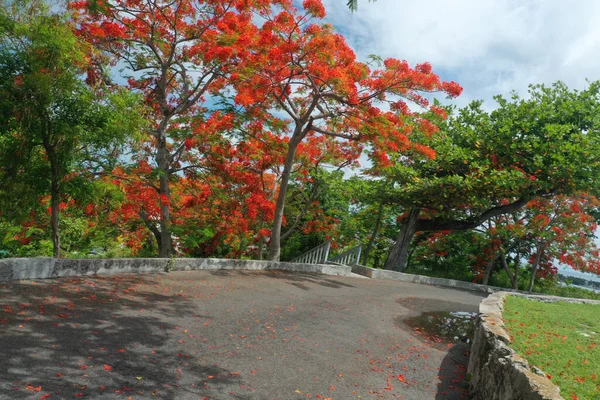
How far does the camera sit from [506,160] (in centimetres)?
1664

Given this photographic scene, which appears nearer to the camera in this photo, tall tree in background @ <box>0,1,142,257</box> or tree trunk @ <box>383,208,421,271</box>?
tall tree in background @ <box>0,1,142,257</box>

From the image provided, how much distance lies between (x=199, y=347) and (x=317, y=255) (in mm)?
14072

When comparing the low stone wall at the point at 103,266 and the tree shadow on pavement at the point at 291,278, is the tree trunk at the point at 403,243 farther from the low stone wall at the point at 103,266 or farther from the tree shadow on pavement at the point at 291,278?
the low stone wall at the point at 103,266

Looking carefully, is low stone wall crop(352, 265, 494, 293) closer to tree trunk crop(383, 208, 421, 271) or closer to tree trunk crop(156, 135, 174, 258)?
tree trunk crop(383, 208, 421, 271)

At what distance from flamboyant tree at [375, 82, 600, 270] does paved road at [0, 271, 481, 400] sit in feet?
30.5

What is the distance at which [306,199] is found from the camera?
19.2 m

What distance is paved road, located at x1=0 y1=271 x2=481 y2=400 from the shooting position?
371 centimetres

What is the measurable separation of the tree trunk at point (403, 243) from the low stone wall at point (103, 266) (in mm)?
8402

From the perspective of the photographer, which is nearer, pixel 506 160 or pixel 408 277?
pixel 506 160

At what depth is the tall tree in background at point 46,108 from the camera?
627 centimetres

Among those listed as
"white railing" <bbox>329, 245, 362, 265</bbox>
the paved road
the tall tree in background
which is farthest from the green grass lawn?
"white railing" <bbox>329, 245, 362, 265</bbox>

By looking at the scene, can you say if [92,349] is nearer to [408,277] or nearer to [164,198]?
[164,198]

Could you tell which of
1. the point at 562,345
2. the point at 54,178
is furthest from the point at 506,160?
the point at 54,178

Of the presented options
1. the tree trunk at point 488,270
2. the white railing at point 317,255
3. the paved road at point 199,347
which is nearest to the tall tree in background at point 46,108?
the paved road at point 199,347
